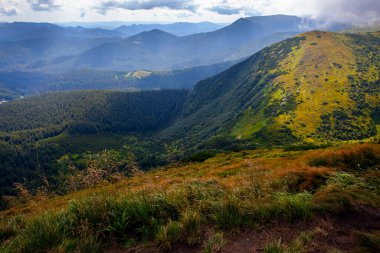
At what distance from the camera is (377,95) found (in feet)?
525

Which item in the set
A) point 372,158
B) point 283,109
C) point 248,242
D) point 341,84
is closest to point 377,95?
point 341,84

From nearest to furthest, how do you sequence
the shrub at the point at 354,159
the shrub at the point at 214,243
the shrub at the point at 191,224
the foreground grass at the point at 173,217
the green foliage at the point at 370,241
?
the green foliage at the point at 370,241, the shrub at the point at 214,243, the foreground grass at the point at 173,217, the shrub at the point at 191,224, the shrub at the point at 354,159

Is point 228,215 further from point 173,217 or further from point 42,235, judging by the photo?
point 42,235

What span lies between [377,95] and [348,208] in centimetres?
18686

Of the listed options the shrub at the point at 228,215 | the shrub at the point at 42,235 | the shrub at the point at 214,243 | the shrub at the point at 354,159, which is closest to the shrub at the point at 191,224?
the shrub at the point at 214,243

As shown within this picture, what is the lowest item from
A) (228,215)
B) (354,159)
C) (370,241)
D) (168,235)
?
(354,159)

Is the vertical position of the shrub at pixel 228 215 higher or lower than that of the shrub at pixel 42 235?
higher

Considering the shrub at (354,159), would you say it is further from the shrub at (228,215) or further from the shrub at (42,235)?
the shrub at (42,235)

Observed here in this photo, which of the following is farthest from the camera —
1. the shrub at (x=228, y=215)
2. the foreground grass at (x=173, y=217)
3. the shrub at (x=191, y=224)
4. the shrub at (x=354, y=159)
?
the shrub at (x=354, y=159)

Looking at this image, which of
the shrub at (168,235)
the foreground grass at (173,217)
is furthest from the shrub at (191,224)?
the shrub at (168,235)

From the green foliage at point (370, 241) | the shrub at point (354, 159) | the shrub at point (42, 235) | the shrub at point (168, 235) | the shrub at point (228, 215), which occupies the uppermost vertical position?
the green foliage at point (370, 241)

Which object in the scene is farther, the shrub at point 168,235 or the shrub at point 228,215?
the shrub at point 228,215

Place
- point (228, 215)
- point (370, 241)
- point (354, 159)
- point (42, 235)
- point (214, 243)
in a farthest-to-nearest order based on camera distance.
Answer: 1. point (354, 159)
2. point (228, 215)
3. point (42, 235)
4. point (214, 243)
5. point (370, 241)

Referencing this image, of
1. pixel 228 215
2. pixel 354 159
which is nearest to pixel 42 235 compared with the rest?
pixel 228 215
